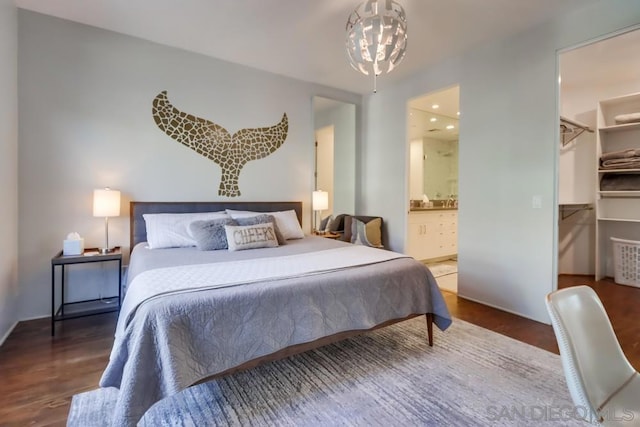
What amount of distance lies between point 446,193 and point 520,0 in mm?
4801

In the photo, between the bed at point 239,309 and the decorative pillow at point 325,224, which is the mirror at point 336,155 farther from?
the bed at point 239,309

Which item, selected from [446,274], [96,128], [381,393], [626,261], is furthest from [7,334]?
[626,261]

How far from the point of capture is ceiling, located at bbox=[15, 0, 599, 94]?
258 cm

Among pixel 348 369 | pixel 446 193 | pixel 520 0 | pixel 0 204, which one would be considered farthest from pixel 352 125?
pixel 0 204

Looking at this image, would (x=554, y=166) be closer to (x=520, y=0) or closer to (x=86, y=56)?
(x=520, y=0)

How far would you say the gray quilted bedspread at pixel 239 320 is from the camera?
54.4 inches

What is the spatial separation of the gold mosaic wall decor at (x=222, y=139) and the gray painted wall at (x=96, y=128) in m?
0.08

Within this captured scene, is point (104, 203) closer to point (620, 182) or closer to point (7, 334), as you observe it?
point (7, 334)

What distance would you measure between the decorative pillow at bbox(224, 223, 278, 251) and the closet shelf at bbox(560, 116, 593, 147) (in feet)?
12.9

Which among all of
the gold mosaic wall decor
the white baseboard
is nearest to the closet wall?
the gold mosaic wall decor

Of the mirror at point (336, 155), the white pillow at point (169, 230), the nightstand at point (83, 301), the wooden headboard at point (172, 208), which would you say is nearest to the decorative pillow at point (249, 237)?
the white pillow at point (169, 230)

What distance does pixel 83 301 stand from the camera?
9.99 feet

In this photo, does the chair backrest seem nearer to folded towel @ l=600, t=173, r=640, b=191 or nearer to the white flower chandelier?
the white flower chandelier

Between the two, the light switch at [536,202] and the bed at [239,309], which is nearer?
the bed at [239,309]
